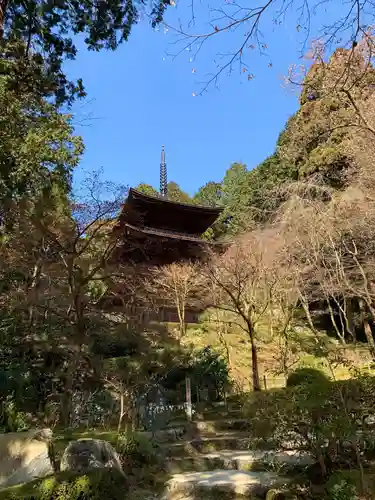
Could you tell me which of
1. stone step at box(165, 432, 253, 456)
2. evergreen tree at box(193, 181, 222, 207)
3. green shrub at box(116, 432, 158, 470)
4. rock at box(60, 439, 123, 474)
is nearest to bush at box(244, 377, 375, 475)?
rock at box(60, 439, 123, 474)

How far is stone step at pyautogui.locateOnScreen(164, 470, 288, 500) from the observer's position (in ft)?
15.0

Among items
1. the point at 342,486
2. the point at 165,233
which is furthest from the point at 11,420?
the point at 165,233

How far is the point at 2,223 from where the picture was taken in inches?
389

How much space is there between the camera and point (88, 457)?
193 inches

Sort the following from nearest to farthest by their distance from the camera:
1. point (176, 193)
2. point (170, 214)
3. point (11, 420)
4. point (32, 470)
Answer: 1. point (32, 470)
2. point (11, 420)
3. point (170, 214)
4. point (176, 193)

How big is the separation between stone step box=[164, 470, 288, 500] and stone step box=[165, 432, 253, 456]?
139 centimetres

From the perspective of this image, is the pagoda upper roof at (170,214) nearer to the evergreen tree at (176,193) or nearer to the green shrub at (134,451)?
the green shrub at (134,451)

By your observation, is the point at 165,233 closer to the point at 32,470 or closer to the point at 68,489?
the point at 32,470

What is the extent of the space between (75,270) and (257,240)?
6939 millimetres

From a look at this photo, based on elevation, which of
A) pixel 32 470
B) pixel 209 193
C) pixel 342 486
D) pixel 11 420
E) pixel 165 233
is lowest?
pixel 32 470

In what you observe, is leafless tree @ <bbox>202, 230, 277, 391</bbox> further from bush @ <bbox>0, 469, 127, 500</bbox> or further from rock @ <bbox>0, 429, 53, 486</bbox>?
bush @ <bbox>0, 469, 127, 500</bbox>

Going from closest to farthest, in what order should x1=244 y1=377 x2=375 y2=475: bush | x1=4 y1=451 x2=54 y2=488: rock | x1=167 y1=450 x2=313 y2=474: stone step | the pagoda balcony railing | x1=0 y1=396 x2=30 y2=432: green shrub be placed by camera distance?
1. x1=244 y1=377 x2=375 y2=475: bush
2. x1=4 y1=451 x2=54 y2=488: rock
3. x1=167 y1=450 x2=313 y2=474: stone step
4. x1=0 y1=396 x2=30 y2=432: green shrub
5. the pagoda balcony railing

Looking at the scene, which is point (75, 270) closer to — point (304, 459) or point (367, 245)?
point (304, 459)

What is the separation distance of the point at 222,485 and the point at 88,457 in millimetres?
1660
